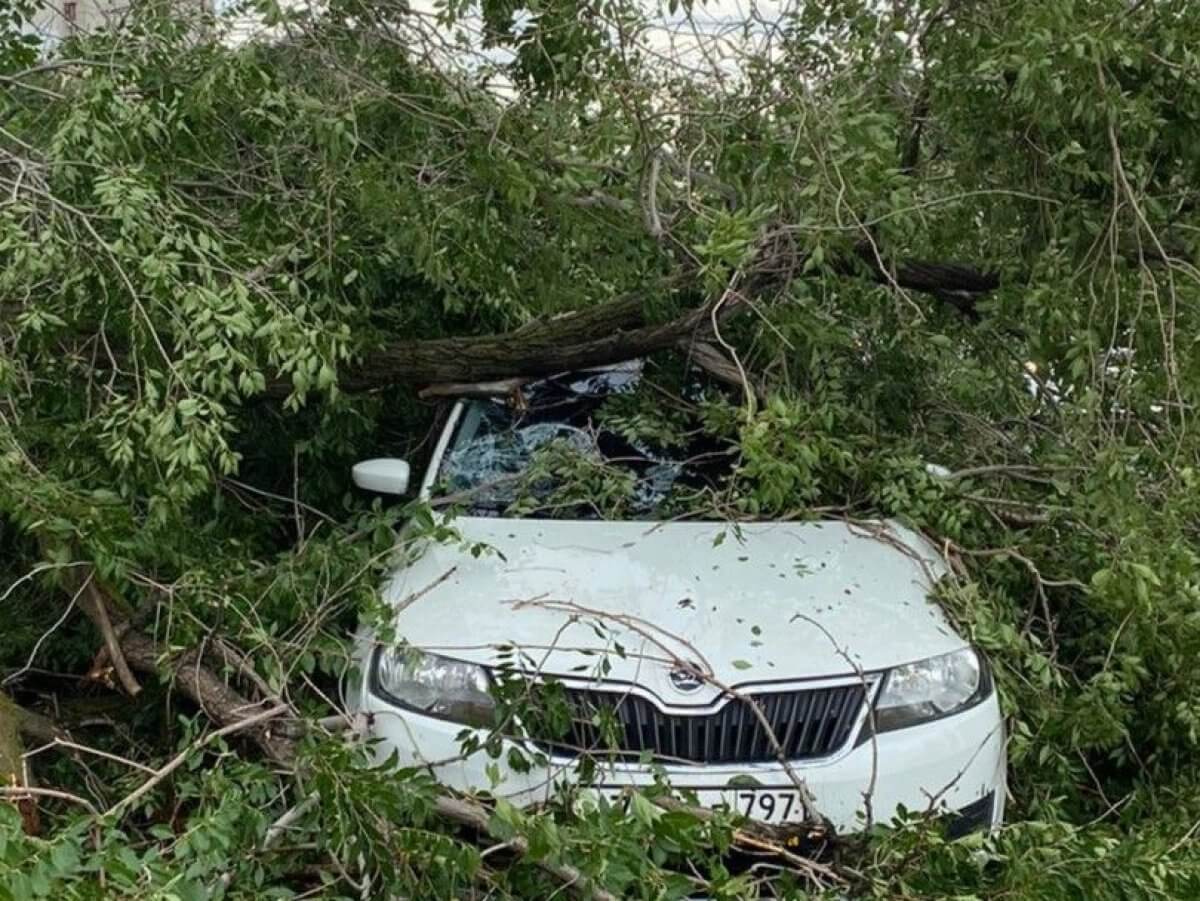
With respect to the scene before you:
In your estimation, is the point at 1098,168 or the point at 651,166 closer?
the point at 1098,168

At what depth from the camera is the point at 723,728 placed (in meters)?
3.02

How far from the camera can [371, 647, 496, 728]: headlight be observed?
309 centimetres

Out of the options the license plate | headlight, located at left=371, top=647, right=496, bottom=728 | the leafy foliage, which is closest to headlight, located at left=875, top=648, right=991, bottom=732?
the leafy foliage

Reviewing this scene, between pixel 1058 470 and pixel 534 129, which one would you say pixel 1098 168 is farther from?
pixel 534 129

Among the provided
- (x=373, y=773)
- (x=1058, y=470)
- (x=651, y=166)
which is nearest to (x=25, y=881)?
(x=373, y=773)

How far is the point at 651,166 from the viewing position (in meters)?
4.08

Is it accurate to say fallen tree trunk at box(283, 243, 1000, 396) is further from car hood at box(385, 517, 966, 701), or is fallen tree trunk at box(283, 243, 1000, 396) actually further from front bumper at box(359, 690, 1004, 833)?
front bumper at box(359, 690, 1004, 833)

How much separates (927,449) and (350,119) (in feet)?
8.00

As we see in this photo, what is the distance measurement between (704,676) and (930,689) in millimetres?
639

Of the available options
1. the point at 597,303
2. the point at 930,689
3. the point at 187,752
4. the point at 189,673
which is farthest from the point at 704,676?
the point at 597,303

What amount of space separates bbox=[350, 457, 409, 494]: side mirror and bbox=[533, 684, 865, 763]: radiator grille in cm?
130

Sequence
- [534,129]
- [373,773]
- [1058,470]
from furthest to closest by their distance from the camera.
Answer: [534,129] → [1058,470] → [373,773]

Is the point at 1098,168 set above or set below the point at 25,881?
above

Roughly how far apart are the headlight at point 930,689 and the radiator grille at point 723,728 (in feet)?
0.33
